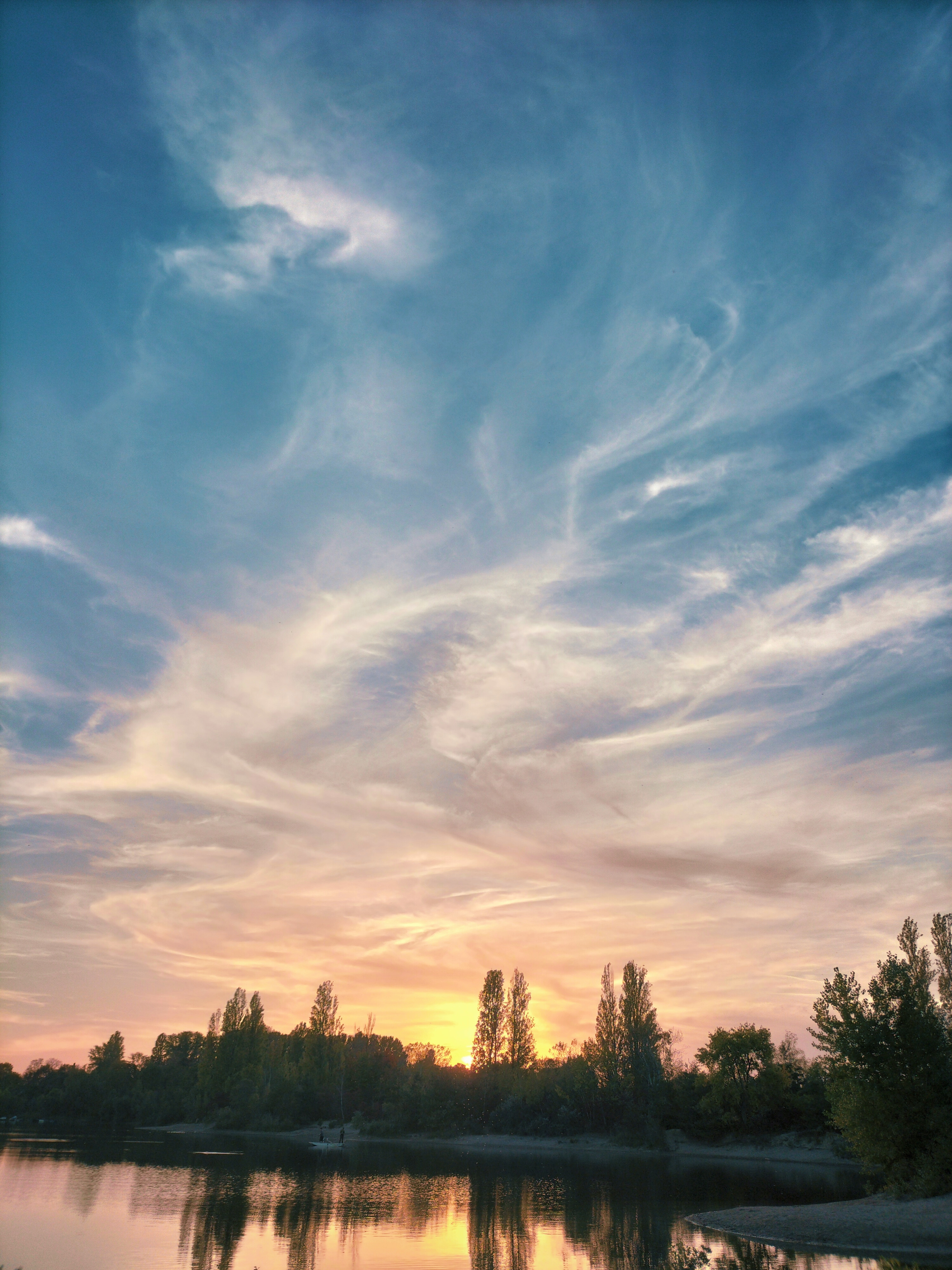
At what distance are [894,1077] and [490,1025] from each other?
8671cm

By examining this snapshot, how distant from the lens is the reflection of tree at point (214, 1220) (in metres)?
32.6

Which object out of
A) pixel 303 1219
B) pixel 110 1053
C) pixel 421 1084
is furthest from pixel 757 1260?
pixel 110 1053

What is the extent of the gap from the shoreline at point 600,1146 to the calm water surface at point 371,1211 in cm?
823

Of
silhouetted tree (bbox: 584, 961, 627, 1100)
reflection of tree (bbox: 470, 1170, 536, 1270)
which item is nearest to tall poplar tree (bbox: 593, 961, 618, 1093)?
silhouetted tree (bbox: 584, 961, 627, 1100)

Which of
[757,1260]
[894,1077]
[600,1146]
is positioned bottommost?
[600,1146]

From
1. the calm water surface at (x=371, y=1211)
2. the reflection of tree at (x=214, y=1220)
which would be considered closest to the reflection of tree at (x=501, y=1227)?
the calm water surface at (x=371, y=1211)

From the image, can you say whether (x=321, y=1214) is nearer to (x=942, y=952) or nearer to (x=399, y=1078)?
(x=942, y=952)

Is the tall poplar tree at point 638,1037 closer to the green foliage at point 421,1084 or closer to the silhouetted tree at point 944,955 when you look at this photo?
the green foliage at point 421,1084

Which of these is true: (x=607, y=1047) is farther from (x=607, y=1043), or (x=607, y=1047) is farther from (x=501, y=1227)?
(x=501, y=1227)

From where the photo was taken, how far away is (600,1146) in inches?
3875

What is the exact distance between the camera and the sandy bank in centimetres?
3184

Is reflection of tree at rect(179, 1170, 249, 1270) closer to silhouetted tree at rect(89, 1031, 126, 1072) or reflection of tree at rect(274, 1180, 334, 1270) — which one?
reflection of tree at rect(274, 1180, 334, 1270)

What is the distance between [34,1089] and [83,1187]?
127 metres

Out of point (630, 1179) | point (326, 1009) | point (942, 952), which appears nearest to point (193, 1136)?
point (326, 1009)
